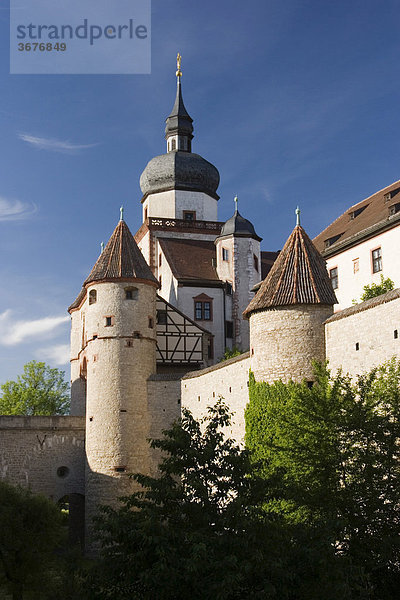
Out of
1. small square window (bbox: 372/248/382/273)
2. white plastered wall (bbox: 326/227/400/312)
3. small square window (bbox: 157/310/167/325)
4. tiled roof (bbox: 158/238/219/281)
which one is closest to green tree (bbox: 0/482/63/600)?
small square window (bbox: 157/310/167/325)

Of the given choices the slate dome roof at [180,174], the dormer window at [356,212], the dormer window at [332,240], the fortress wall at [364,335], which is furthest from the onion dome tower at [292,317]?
the slate dome roof at [180,174]

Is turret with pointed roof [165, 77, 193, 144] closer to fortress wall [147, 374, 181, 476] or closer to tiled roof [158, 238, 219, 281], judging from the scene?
tiled roof [158, 238, 219, 281]

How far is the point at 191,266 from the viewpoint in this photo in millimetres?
50625

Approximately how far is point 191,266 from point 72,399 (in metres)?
11.3

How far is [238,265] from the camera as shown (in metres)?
50.1

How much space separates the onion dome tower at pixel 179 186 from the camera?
55.0 metres

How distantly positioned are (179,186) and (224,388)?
26.7 m

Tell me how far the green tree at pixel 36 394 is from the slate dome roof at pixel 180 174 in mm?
17245

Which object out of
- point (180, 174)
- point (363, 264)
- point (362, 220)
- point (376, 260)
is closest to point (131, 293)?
point (363, 264)

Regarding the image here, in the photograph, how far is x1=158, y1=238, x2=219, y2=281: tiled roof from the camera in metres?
50.0

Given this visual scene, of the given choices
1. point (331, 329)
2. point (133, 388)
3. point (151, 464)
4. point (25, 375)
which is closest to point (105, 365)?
point (133, 388)

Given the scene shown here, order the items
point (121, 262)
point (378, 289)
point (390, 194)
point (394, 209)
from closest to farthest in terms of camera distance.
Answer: point (378, 289)
point (394, 209)
point (121, 262)
point (390, 194)

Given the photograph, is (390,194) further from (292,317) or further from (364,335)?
(364,335)

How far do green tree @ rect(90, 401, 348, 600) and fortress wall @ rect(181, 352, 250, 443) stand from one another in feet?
35.0
